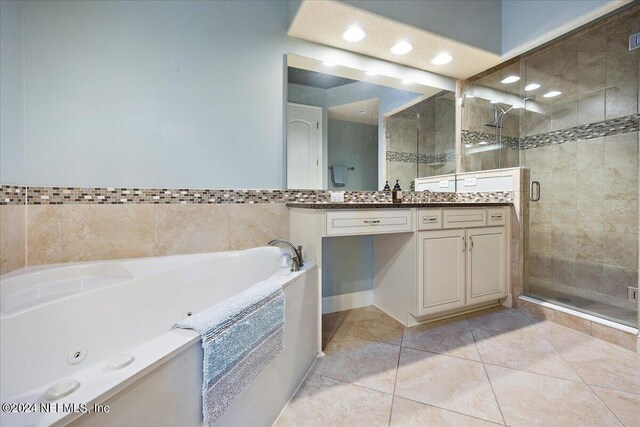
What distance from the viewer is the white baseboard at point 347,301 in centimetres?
219

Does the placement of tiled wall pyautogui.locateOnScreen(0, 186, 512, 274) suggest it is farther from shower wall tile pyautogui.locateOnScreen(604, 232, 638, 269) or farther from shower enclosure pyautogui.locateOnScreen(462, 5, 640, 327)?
shower wall tile pyautogui.locateOnScreen(604, 232, 638, 269)

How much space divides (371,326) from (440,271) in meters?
0.63

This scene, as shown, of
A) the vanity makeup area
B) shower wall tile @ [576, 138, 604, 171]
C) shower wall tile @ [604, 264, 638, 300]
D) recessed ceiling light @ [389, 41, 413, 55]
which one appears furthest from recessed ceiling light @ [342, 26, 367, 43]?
shower wall tile @ [604, 264, 638, 300]

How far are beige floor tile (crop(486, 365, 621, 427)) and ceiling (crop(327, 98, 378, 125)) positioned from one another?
1.91 m

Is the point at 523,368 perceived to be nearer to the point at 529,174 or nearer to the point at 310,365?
the point at 310,365

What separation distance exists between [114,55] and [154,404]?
6.09 ft

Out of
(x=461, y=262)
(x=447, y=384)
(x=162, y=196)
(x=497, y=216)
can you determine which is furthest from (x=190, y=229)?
(x=497, y=216)

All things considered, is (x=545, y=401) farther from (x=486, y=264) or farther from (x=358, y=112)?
(x=358, y=112)

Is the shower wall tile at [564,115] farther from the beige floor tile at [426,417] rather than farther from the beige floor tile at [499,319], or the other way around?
the beige floor tile at [426,417]

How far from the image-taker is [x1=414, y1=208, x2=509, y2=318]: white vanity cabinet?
6.11 feet

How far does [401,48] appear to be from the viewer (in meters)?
2.15

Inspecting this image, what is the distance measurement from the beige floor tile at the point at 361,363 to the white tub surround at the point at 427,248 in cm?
42

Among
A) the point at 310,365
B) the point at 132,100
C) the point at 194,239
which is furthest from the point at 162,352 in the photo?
the point at 132,100

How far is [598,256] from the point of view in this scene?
2.08m
